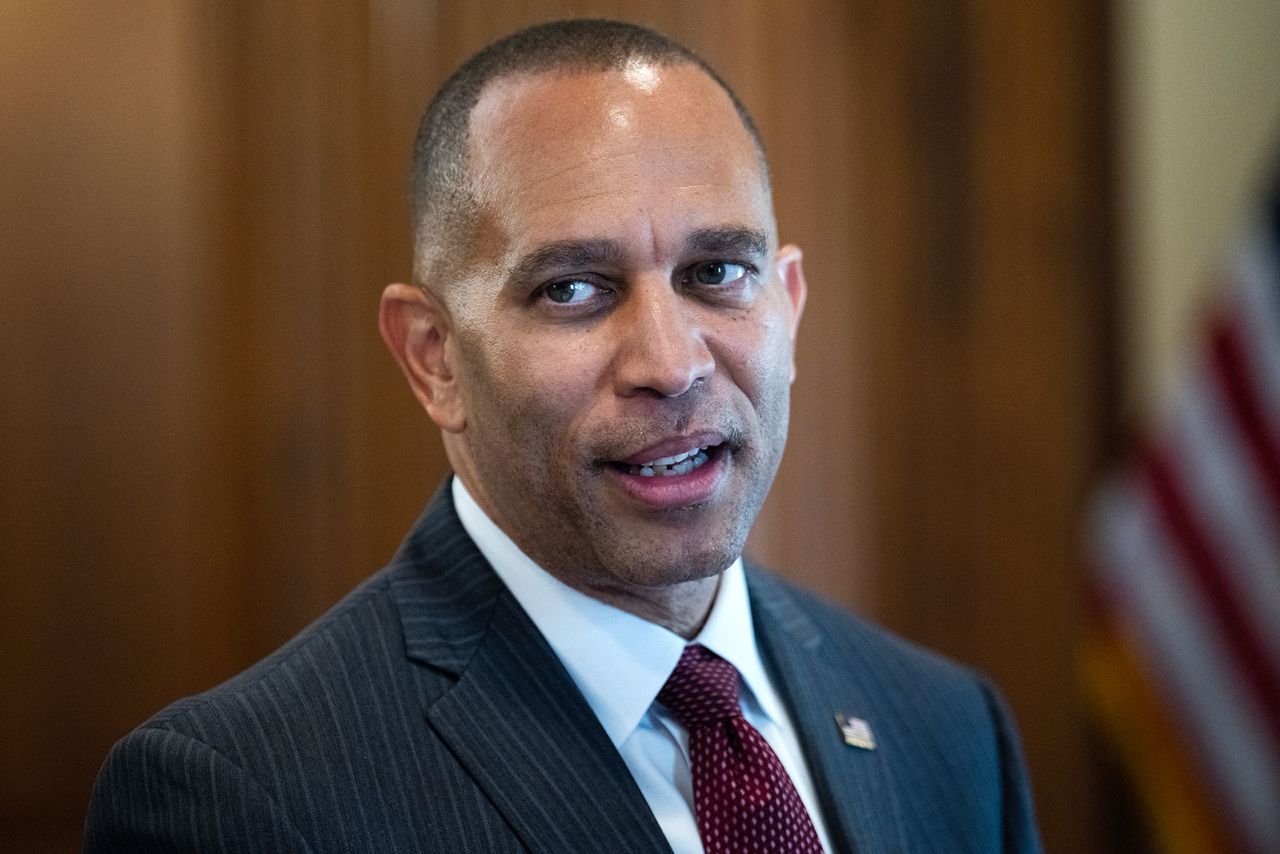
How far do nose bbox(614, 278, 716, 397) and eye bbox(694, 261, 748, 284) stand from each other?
0.18 ft

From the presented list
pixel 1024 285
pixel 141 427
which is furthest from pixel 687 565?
pixel 1024 285

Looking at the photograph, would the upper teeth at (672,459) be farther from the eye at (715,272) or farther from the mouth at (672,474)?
the eye at (715,272)

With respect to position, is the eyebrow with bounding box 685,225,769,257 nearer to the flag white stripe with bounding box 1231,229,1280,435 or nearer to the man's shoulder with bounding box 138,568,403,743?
the man's shoulder with bounding box 138,568,403,743

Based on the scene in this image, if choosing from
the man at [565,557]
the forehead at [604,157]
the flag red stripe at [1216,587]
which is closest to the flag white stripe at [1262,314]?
the flag red stripe at [1216,587]

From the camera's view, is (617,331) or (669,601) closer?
(617,331)

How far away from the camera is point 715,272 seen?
5.01ft

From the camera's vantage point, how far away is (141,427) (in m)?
2.56

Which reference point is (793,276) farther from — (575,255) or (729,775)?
(729,775)

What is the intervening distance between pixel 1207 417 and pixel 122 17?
91.0 inches

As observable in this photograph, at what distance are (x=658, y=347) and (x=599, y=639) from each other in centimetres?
33

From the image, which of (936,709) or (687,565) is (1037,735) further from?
(687,565)

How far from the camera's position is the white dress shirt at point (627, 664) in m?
1.49

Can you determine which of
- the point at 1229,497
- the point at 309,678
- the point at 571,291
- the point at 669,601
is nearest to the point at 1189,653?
the point at 1229,497

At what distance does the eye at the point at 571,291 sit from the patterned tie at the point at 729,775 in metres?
0.41
